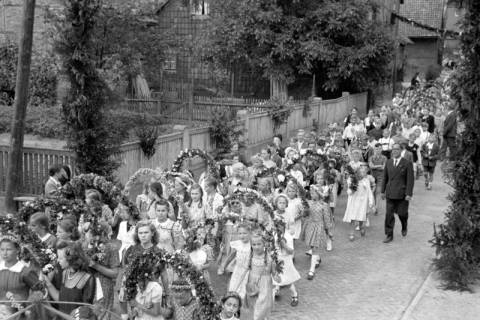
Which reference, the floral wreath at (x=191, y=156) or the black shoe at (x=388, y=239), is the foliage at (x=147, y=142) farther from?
the black shoe at (x=388, y=239)

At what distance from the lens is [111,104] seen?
12.0 meters

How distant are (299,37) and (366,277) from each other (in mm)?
20674

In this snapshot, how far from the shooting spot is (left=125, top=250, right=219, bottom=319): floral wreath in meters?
6.47

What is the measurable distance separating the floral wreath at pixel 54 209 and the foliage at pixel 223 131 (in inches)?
375

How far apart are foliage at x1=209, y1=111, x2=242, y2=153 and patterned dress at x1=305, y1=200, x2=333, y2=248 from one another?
25.4 feet

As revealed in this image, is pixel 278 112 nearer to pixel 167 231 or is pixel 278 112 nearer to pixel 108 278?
pixel 167 231

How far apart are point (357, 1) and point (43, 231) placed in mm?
24360

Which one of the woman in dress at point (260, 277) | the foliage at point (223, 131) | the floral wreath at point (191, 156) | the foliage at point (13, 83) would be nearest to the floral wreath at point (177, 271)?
the woman in dress at point (260, 277)

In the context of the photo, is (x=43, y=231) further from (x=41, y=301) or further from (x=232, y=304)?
(x=232, y=304)

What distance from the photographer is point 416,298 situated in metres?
9.34

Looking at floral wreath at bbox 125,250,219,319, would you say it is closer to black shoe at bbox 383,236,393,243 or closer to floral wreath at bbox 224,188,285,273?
floral wreath at bbox 224,188,285,273

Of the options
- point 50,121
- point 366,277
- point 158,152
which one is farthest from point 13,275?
point 50,121

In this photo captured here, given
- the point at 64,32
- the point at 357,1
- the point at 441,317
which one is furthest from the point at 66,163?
the point at 357,1

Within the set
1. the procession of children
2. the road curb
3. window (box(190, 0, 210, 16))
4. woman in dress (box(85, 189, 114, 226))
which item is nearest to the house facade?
window (box(190, 0, 210, 16))
